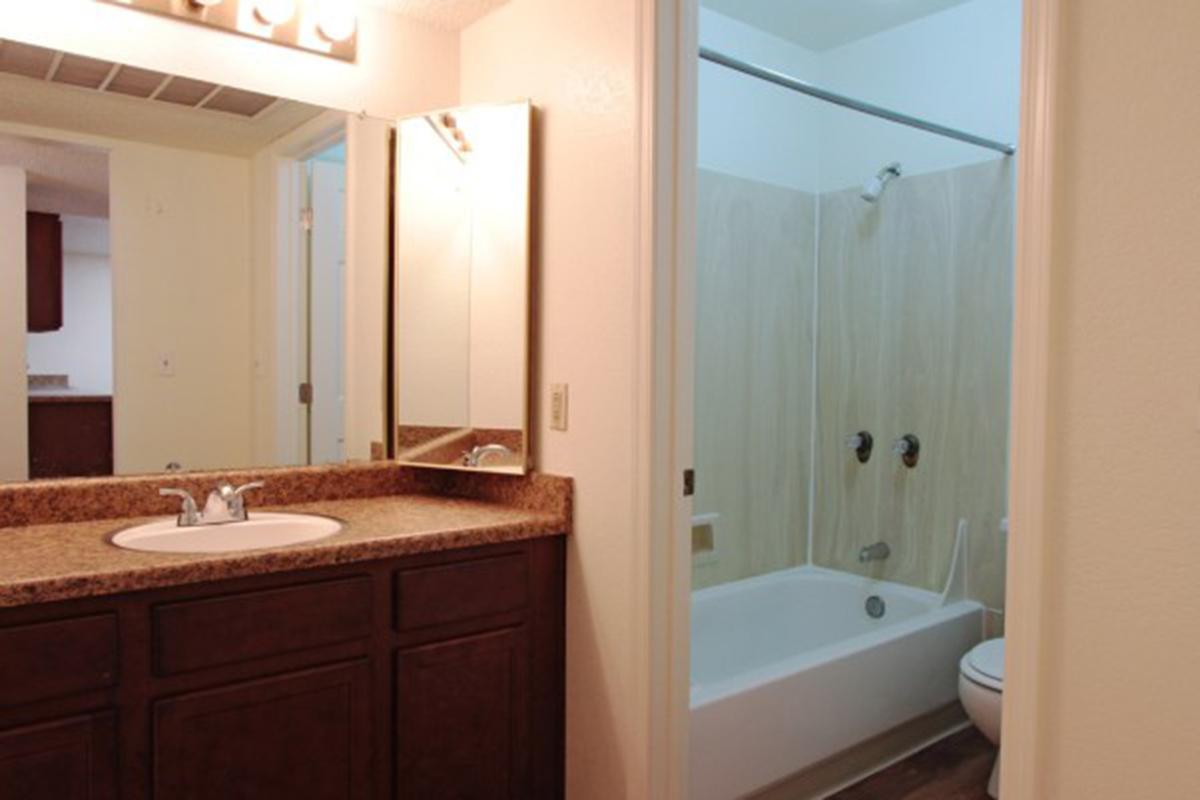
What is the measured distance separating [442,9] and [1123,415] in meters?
1.97

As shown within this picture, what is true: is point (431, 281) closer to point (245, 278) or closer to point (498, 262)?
point (498, 262)

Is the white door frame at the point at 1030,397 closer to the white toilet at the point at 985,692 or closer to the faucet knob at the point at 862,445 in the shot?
the white toilet at the point at 985,692

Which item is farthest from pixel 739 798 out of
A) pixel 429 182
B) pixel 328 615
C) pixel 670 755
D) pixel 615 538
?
pixel 429 182

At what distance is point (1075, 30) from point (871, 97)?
2.23m

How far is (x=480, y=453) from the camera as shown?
7.52 feet

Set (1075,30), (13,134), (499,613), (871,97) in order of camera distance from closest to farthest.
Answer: (1075,30), (13,134), (499,613), (871,97)

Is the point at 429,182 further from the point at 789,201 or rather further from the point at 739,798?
the point at 739,798

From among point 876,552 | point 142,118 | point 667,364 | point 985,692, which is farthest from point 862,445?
point 142,118

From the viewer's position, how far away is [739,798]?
2.25 meters

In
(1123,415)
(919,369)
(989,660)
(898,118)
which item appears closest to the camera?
(1123,415)

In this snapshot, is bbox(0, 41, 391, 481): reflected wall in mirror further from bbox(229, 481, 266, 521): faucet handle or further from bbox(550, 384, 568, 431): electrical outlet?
bbox(550, 384, 568, 431): electrical outlet

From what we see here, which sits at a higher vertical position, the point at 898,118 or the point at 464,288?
the point at 898,118

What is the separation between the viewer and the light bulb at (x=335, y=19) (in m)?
2.27

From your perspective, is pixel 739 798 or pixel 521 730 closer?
pixel 521 730
